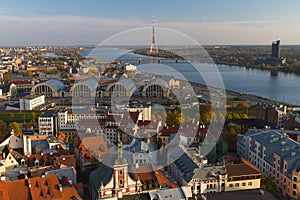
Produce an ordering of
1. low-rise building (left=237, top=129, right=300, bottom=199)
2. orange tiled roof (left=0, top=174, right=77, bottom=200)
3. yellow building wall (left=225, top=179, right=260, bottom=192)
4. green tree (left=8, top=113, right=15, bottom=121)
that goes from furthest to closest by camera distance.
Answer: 1. green tree (left=8, top=113, right=15, bottom=121)
2. low-rise building (left=237, top=129, right=300, bottom=199)
3. yellow building wall (left=225, top=179, right=260, bottom=192)
4. orange tiled roof (left=0, top=174, right=77, bottom=200)

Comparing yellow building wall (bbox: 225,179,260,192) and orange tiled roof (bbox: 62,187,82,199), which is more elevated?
orange tiled roof (bbox: 62,187,82,199)

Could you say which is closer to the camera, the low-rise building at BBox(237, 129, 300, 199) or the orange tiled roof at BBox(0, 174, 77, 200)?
the orange tiled roof at BBox(0, 174, 77, 200)

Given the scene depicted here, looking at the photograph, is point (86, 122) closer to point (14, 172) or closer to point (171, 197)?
point (14, 172)

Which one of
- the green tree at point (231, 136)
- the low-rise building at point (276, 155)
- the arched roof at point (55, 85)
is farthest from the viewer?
the arched roof at point (55, 85)

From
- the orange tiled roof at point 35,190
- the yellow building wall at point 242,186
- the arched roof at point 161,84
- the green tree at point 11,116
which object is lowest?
the green tree at point 11,116

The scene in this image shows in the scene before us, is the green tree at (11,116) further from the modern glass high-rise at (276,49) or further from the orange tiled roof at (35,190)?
the modern glass high-rise at (276,49)

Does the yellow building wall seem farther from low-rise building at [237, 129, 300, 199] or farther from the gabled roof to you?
the gabled roof

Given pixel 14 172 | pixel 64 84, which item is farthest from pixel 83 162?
pixel 64 84

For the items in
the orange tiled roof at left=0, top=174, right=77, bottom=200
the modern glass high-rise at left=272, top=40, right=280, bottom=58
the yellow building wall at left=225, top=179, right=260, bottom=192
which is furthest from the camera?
the modern glass high-rise at left=272, top=40, right=280, bottom=58

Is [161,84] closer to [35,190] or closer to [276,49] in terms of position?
[35,190]

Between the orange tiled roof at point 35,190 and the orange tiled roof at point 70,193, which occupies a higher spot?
the orange tiled roof at point 35,190

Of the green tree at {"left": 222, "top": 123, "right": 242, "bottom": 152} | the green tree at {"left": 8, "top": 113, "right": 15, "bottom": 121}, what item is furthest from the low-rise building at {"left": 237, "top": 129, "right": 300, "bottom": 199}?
the green tree at {"left": 8, "top": 113, "right": 15, "bottom": 121}

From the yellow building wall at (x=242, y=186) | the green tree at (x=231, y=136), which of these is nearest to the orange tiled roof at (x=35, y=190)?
the yellow building wall at (x=242, y=186)
